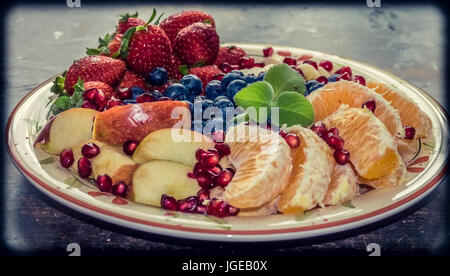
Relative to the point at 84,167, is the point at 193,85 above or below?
above

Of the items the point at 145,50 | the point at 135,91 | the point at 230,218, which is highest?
the point at 145,50

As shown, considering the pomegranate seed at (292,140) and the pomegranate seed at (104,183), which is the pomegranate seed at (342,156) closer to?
the pomegranate seed at (292,140)

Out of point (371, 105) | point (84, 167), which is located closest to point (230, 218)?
point (84, 167)

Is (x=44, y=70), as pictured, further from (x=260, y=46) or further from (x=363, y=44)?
(x=363, y=44)

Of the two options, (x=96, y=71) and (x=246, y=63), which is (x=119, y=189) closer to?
(x=96, y=71)

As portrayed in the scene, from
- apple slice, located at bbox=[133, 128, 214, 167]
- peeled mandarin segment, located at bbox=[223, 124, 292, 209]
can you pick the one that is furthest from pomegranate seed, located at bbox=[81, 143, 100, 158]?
peeled mandarin segment, located at bbox=[223, 124, 292, 209]

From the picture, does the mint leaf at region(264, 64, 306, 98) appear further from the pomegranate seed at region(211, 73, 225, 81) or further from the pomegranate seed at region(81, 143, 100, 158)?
the pomegranate seed at region(81, 143, 100, 158)

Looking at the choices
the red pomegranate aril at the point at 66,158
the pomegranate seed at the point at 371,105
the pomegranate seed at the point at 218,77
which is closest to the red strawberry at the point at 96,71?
the pomegranate seed at the point at 218,77
